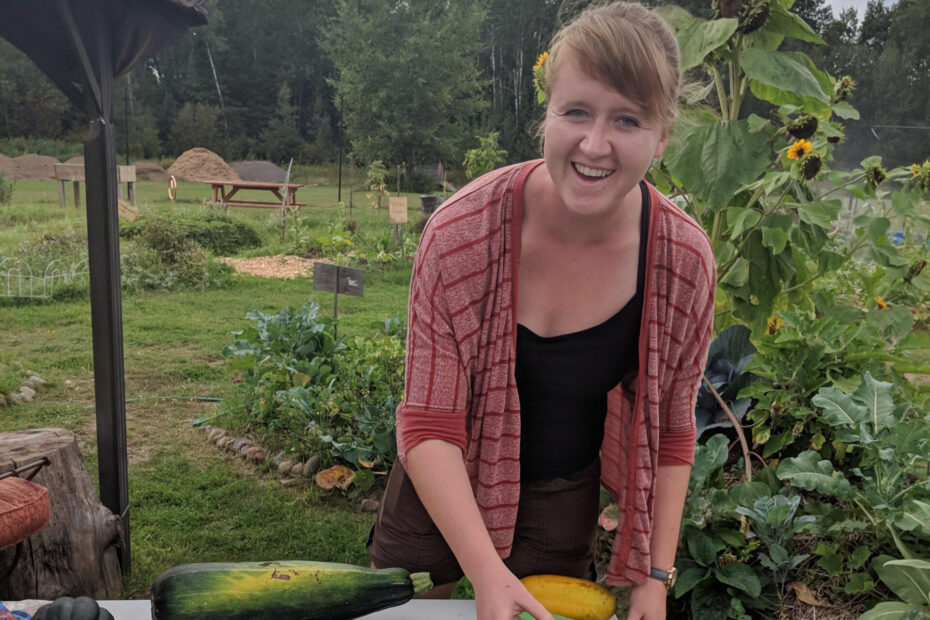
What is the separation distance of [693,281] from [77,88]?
81.1 inches

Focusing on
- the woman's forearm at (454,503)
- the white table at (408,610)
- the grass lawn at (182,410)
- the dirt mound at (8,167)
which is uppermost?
the dirt mound at (8,167)

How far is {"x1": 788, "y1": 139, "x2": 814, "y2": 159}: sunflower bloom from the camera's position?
230cm

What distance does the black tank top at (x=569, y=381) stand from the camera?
49.1 inches

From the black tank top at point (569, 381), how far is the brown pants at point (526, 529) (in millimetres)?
47

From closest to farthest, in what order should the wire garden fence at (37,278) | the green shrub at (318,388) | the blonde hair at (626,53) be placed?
the blonde hair at (626,53), the green shrub at (318,388), the wire garden fence at (37,278)

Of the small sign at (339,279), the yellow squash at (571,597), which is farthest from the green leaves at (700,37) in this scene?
the small sign at (339,279)

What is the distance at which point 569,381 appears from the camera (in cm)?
129

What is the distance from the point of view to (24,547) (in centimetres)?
223

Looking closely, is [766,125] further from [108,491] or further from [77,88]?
[108,491]

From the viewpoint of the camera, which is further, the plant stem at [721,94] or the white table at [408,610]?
the plant stem at [721,94]

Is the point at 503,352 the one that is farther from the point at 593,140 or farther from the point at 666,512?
the point at 666,512

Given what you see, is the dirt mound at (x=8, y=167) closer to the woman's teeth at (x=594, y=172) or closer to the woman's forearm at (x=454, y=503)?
the woman's forearm at (x=454, y=503)

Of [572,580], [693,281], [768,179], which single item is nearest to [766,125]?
[768,179]

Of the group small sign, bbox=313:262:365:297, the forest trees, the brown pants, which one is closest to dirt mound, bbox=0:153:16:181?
the forest trees
